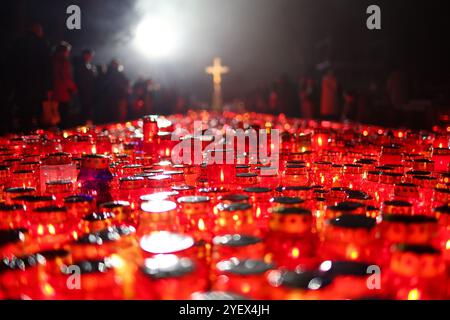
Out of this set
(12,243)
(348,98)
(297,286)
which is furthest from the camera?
(348,98)

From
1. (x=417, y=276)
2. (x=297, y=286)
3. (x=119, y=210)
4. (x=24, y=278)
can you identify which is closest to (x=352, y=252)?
(x=417, y=276)

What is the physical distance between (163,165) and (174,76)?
23.8 metres

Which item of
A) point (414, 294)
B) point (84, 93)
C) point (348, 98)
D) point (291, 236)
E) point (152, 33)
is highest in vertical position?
point (152, 33)

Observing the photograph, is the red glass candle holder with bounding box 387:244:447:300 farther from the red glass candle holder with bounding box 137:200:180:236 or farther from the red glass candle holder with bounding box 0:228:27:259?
the red glass candle holder with bounding box 0:228:27:259

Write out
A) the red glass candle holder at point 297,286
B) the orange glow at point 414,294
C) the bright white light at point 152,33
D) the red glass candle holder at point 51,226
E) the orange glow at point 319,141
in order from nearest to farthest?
1. the red glass candle holder at point 297,286
2. the orange glow at point 414,294
3. the red glass candle holder at point 51,226
4. the orange glow at point 319,141
5. the bright white light at point 152,33

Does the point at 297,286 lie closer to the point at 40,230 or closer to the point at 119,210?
the point at 119,210

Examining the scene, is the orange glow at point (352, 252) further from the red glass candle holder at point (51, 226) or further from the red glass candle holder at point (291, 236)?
the red glass candle holder at point (51, 226)

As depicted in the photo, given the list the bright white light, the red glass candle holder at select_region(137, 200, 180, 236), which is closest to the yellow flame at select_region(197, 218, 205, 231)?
the red glass candle holder at select_region(137, 200, 180, 236)

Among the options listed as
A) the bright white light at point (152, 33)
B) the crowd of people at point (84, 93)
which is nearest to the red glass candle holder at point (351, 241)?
the crowd of people at point (84, 93)

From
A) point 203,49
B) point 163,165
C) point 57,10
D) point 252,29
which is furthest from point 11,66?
point 203,49

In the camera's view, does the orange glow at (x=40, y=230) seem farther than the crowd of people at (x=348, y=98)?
No
